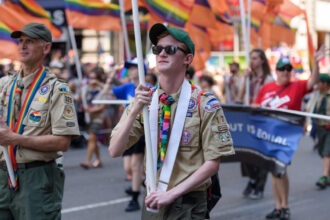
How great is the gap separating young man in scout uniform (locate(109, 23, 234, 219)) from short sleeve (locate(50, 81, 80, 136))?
0.65 m

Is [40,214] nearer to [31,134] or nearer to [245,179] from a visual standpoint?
[31,134]

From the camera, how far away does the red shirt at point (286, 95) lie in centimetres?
644

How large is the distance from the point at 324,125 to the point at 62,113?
6300mm

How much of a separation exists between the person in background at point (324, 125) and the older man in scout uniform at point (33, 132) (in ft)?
19.3

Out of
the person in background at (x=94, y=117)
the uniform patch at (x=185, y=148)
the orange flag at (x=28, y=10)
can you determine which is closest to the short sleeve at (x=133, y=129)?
the uniform patch at (x=185, y=148)

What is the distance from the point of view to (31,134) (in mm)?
3617

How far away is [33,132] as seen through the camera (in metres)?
3.62

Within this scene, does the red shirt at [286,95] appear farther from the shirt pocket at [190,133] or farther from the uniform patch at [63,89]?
the shirt pocket at [190,133]

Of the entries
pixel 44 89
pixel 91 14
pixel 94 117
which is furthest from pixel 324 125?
pixel 44 89

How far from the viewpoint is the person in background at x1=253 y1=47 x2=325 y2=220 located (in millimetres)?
6398

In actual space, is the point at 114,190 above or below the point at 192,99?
below

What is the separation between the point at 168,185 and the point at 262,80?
15.3ft

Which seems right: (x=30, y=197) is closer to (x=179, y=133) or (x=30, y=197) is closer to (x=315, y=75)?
(x=179, y=133)

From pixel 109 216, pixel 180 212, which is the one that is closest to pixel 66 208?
pixel 109 216
